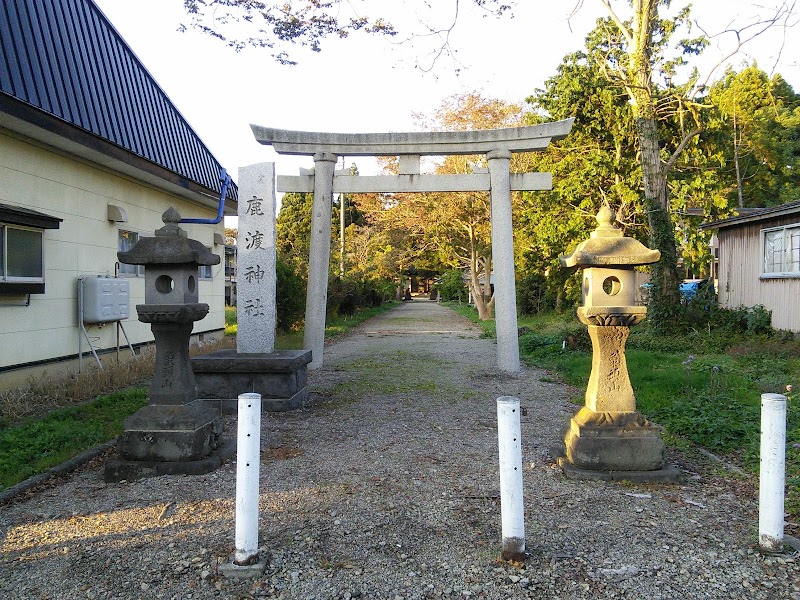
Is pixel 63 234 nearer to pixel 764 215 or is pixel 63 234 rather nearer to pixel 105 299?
pixel 105 299

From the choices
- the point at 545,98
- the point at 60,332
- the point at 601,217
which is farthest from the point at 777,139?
the point at 60,332

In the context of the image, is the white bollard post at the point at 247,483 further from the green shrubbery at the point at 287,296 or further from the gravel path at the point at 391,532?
the green shrubbery at the point at 287,296

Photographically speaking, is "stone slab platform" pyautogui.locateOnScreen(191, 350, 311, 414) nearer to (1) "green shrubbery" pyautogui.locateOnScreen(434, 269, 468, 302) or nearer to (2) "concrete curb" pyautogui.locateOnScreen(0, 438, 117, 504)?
Answer: (2) "concrete curb" pyautogui.locateOnScreen(0, 438, 117, 504)

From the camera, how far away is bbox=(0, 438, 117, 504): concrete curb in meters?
4.58

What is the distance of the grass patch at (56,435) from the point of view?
520 centimetres

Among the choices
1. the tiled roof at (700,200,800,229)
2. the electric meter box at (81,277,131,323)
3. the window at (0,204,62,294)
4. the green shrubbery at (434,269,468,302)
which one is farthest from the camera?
the green shrubbery at (434,269,468,302)

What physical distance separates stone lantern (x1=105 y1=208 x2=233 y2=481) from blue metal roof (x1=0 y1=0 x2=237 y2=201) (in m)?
2.93

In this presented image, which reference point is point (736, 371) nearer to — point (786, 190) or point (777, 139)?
point (786, 190)

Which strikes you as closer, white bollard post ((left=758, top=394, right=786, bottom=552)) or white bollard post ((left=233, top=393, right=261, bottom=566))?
white bollard post ((left=233, top=393, right=261, bottom=566))

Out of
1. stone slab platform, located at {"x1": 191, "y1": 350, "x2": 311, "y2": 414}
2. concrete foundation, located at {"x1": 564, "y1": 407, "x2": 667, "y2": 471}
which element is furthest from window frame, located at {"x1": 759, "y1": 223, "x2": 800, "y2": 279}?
stone slab platform, located at {"x1": 191, "y1": 350, "x2": 311, "y2": 414}

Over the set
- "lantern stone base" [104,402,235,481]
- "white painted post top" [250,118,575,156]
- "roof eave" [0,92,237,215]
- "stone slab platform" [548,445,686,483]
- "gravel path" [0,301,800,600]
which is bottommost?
"gravel path" [0,301,800,600]

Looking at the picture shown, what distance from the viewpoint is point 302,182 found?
1173 cm

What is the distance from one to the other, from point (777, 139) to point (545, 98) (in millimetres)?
18953

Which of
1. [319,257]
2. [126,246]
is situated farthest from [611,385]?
[126,246]
